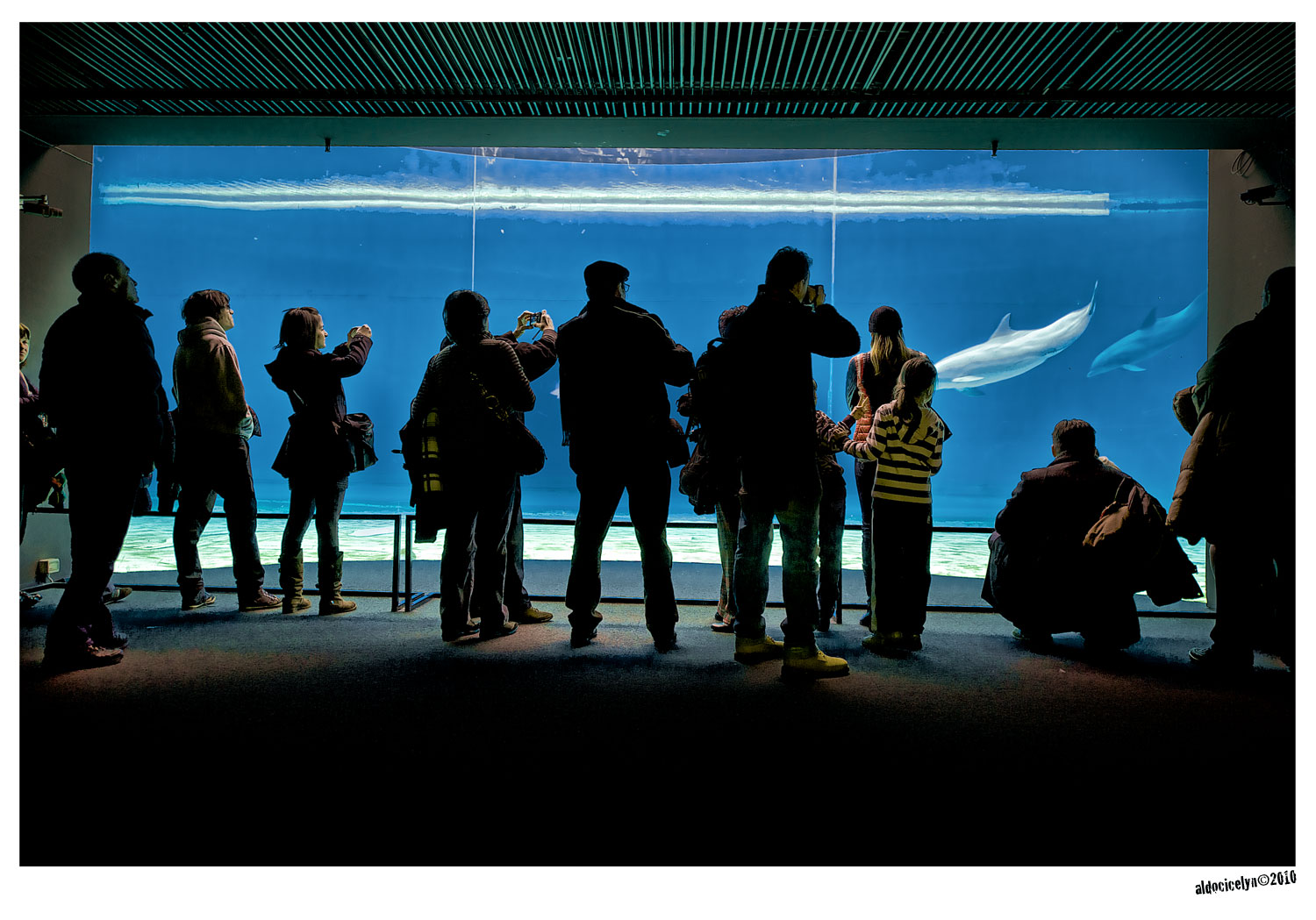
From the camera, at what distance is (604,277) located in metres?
3.09

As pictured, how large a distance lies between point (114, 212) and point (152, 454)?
19682 millimetres

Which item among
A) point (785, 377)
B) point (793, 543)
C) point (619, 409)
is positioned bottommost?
point (793, 543)

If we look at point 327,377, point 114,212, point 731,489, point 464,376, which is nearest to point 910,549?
point 731,489

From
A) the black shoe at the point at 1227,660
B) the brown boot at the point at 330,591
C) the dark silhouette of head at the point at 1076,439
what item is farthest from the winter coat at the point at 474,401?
the black shoe at the point at 1227,660

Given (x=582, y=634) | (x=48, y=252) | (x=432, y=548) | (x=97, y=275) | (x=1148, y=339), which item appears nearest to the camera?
(x=97, y=275)

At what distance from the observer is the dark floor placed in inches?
63.1

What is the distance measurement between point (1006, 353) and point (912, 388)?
1124cm

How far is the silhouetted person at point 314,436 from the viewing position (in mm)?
3824

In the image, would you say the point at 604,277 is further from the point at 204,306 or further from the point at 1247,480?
the point at 1247,480

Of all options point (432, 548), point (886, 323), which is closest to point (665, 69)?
point (886, 323)

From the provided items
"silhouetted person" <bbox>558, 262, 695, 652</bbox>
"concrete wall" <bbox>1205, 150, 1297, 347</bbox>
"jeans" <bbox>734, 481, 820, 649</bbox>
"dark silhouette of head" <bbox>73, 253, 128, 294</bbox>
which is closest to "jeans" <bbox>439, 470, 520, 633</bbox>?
"silhouetted person" <bbox>558, 262, 695, 652</bbox>

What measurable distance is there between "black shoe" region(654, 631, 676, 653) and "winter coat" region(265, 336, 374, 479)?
1968 mm

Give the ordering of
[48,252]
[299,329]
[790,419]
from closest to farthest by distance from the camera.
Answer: [790,419], [299,329], [48,252]

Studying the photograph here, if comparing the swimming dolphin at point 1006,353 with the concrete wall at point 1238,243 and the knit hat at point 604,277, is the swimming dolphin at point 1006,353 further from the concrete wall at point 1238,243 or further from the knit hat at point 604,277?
the knit hat at point 604,277
